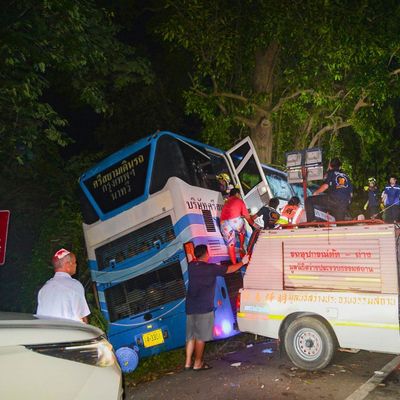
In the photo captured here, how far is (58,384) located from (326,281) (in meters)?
4.27

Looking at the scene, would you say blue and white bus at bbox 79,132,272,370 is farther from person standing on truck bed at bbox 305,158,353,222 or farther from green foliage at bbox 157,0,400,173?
green foliage at bbox 157,0,400,173

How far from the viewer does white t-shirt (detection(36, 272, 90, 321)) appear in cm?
466

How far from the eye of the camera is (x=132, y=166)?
8.20 metres

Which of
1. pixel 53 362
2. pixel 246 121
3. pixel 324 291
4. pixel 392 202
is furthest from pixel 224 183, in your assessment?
pixel 53 362

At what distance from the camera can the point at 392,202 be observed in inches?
540

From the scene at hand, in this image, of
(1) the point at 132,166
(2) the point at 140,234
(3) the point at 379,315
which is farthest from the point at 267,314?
(1) the point at 132,166

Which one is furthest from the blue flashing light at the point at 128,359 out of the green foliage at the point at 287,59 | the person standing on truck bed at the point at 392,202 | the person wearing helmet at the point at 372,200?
the person wearing helmet at the point at 372,200

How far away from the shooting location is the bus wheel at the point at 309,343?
242 inches

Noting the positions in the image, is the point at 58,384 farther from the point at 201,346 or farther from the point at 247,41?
the point at 247,41

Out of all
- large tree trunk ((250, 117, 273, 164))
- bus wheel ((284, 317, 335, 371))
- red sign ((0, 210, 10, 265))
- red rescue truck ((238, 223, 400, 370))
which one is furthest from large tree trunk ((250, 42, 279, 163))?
red sign ((0, 210, 10, 265))

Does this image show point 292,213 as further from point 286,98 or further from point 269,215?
point 286,98

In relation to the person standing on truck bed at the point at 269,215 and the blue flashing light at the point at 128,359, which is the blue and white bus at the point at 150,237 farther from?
the person standing on truck bed at the point at 269,215

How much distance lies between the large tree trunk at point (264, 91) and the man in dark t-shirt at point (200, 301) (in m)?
6.68

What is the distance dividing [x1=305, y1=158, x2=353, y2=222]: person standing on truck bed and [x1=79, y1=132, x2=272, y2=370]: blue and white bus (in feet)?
8.64
